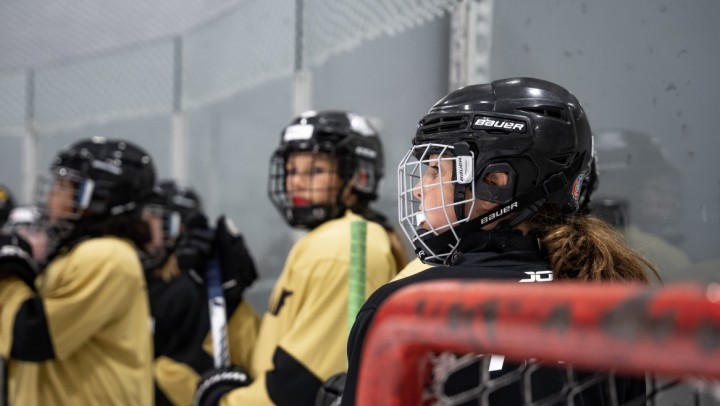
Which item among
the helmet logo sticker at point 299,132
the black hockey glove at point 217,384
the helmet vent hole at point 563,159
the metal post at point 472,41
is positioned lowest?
the black hockey glove at point 217,384

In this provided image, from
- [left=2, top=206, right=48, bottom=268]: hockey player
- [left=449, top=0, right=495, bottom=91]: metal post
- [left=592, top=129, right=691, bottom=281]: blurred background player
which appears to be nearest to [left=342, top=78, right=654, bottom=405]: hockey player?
[left=592, top=129, right=691, bottom=281]: blurred background player

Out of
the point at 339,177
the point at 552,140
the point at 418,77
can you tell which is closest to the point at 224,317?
the point at 339,177

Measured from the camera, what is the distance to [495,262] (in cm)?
117

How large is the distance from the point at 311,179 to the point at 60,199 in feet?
3.19

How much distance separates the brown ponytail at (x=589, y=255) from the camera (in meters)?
1.15

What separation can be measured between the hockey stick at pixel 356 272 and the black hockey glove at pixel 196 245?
1015 millimetres

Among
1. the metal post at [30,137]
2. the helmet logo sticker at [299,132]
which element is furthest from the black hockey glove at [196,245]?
the metal post at [30,137]

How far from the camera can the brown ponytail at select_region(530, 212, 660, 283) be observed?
1148 millimetres

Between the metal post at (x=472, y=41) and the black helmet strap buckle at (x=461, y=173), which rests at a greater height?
the metal post at (x=472, y=41)

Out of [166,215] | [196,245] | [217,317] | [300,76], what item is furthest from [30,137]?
[217,317]

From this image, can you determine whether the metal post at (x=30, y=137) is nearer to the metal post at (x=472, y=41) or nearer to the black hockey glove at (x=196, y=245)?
the black hockey glove at (x=196, y=245)

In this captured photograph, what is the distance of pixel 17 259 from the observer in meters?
2.40

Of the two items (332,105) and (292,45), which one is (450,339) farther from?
(292,45)

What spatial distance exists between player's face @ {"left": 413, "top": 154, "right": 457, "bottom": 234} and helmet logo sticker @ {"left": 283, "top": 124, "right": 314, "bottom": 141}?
36.2 inches
